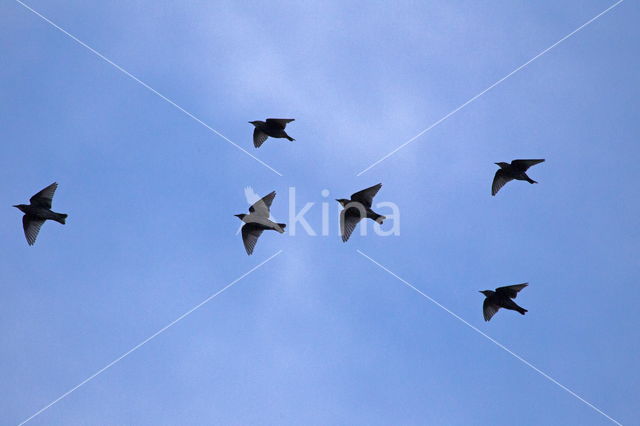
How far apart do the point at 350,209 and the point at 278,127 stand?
4.43m

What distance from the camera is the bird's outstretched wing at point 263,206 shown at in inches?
926

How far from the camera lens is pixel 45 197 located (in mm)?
23547

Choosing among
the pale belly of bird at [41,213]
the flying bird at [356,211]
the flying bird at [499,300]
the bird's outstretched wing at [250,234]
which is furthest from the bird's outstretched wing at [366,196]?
the pale belly of bird at [41,213]

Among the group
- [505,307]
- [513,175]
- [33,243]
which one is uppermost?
[513,175]

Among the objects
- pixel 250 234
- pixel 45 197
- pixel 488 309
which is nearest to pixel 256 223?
pixel 250 234

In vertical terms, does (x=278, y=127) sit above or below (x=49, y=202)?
above

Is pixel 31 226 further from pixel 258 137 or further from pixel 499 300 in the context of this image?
pixel 499 300

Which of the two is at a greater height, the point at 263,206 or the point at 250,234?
the point at 263,206

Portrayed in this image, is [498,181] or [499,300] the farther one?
[498,181]

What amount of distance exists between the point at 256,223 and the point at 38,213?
7.41 m

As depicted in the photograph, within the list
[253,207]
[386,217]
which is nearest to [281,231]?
[253,207]

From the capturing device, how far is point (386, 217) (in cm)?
2306

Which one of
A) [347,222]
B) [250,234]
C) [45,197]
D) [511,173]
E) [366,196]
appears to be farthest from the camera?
[250,234]

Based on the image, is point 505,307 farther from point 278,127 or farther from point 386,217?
point 278,127
